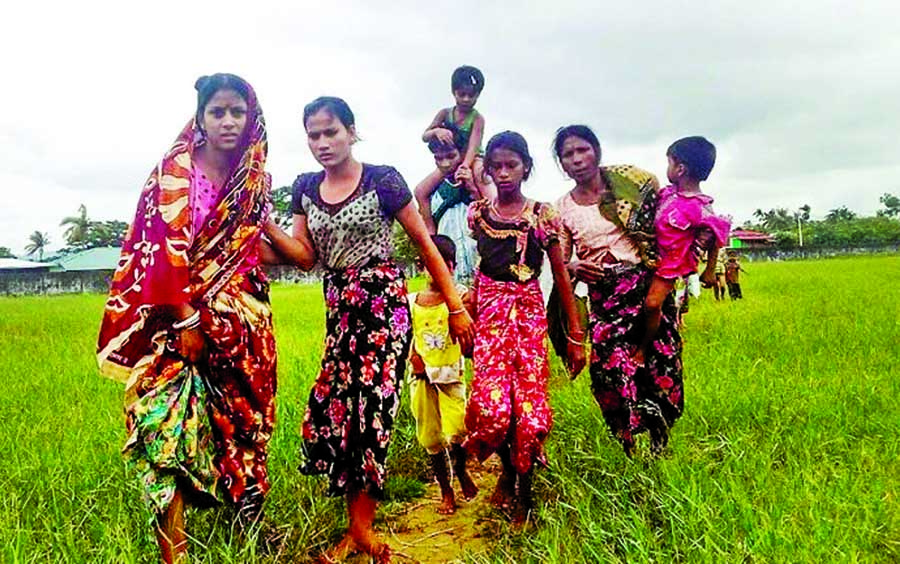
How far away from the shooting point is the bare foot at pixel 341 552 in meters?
2.91

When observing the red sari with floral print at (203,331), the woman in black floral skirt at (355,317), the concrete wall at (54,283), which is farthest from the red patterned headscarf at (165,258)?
the concrete wall at (54,283)

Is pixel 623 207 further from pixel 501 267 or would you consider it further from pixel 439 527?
pixel 439 527

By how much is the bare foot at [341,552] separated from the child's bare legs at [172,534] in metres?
0.56

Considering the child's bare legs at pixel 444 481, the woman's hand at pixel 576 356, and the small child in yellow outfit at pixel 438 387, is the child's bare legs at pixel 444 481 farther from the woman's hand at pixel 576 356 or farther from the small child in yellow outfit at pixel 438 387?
the woman's hand at pixel 576 356

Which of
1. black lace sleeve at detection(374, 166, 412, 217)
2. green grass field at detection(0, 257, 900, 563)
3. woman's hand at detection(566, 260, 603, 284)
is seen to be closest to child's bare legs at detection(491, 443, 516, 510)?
green grass field at detection(0, 257, 900, 563)

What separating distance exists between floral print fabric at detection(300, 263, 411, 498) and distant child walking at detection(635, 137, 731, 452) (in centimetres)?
118

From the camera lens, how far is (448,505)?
3.66 m

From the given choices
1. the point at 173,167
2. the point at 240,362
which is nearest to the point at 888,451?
the point at 240,362

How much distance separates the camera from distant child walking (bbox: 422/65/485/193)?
4527 mm

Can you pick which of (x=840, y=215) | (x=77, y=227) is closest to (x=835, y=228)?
(x=840, y=215)

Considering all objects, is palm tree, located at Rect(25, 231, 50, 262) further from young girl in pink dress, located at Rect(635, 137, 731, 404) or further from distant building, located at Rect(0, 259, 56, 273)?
young girl in pink dress, located at Rect(635, 137, 731, 404)

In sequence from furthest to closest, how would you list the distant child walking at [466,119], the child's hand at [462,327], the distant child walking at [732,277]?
1. the distant child walking at [732,277]
2. the distant child walking at [466,119]
3. the child's hand at [462,327]

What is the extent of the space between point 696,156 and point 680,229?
19.2 inches

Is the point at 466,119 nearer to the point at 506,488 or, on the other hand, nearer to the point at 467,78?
the point at 467,78
